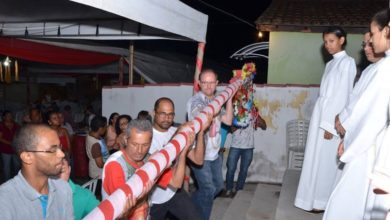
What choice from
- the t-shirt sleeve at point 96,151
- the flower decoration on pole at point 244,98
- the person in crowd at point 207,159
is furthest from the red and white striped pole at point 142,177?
the t-shirt sleeve at point 96,151

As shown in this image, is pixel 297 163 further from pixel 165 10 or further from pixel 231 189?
pixel 165 10

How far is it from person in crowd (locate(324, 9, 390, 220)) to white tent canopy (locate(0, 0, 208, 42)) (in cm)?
192

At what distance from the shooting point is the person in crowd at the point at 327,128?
402 centimetres

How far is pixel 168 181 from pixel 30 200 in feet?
5.01

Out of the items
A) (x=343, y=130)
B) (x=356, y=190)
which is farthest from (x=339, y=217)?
(x=343, y=130)

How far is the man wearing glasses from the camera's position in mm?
2061

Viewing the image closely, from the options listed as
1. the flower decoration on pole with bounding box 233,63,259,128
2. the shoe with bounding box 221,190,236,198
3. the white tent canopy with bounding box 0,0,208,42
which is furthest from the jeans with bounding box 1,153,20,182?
the flower decoration on pole with bounding box 233,63,259,128

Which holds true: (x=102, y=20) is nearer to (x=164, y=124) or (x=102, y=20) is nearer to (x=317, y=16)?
(x=164, y=124)

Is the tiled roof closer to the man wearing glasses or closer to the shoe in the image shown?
the shoe

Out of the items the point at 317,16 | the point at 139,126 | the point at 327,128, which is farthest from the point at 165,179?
the point at 317,16

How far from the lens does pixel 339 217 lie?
3.31 m

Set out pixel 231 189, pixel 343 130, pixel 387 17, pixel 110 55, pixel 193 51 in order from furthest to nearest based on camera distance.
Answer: pixel 193 51
pixel 110 55
pixel 231 189
pixel 343 130
pixel 387 17

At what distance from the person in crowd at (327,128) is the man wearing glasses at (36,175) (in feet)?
9.61

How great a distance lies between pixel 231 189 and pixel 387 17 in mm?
4615
